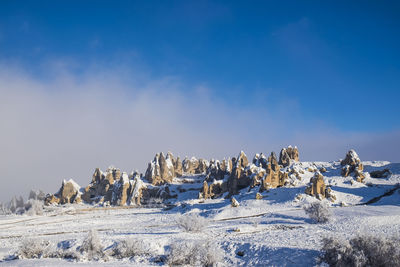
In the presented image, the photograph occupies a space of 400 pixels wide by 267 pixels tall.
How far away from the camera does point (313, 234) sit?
23.3 meters

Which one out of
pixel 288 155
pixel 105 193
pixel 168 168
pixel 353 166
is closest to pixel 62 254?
pixel 353 166

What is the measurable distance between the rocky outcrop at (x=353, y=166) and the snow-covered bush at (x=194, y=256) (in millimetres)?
53345

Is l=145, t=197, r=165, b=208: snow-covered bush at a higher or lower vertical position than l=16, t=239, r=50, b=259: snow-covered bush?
lower

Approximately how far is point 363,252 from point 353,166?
185 feet

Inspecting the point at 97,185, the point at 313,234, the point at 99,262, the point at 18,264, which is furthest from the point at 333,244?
the point at 97,185

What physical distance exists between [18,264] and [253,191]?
166 ft

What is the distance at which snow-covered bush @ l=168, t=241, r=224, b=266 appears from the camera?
59.2 feet

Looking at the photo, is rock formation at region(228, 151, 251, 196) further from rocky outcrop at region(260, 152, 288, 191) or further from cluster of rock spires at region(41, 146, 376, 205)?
rocky outcrop at region(260, 152, 288, 191)

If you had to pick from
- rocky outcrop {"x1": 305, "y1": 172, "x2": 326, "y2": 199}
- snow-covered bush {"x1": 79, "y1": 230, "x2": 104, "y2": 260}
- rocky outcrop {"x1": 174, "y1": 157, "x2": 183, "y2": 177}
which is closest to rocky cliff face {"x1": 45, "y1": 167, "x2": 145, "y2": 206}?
rocky outcrop {"x1": 174, "y1": 157, "x2": 183, "y2": 177}

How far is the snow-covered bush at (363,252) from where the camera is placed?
13967 millimetres

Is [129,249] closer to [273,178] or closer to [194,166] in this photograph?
[273,178]

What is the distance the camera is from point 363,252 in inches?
575

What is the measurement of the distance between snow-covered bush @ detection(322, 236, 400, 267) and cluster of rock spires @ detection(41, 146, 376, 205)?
121ft

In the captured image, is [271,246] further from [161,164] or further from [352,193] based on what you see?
[161,164]
